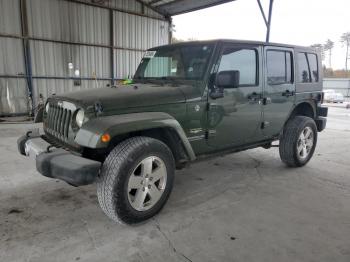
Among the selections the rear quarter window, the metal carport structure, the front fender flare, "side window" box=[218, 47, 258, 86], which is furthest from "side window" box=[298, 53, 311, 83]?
the metal carport structure

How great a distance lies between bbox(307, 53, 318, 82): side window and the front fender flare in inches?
114

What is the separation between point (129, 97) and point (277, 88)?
2.18 m

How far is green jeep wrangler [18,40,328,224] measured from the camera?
232 cm

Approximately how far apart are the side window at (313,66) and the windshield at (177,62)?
2.14 metres

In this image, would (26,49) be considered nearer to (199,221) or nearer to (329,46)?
(199,221)

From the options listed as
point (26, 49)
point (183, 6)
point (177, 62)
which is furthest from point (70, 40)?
point (177, 62)

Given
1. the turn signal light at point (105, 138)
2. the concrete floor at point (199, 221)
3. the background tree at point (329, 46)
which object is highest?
the background tree at point (329, 46)

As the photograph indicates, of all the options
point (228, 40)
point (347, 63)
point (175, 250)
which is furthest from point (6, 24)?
point (347, 63)

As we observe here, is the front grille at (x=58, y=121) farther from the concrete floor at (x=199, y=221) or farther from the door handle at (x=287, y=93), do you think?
the door handle at (x=287, y=93)

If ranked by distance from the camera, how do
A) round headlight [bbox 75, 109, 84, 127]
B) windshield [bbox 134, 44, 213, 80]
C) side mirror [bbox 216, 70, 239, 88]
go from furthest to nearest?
windshield [bbox 134, 44, 213, 80] < side mirror [bbox 216, 70, 239, 88] < round headlight [bbox 75, 109, 84, 127]

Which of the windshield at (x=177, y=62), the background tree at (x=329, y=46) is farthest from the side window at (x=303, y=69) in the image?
the background tree at (x=329, y=46)

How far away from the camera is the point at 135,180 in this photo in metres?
2.46

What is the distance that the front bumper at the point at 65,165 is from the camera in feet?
7.00

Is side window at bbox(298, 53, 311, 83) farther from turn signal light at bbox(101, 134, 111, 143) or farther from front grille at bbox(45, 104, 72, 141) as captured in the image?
front grille at bbox(45, 104, 72, 141)
